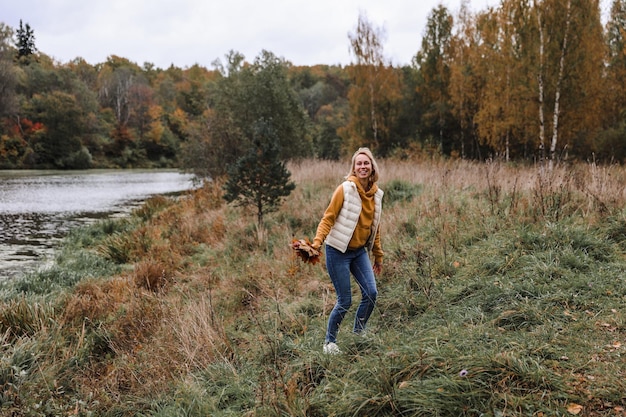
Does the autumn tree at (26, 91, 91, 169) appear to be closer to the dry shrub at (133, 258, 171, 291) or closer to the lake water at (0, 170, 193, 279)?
the lake water at (0, 170, 193, 279)

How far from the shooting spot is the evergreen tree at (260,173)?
9695 millimetres

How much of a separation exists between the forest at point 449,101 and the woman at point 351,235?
567 centimetres

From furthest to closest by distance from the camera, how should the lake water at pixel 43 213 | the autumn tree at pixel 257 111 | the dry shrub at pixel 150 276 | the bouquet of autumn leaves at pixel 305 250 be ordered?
the autumn tree at pixel 257 111 < the lake water at pixel 43 213 < the dry shrub at pixel 150 276 < the bouquet of autumn leaves at pixel 305 250

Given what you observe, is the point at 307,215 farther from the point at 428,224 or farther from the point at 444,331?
the point at 444,331

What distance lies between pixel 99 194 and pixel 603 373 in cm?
2501

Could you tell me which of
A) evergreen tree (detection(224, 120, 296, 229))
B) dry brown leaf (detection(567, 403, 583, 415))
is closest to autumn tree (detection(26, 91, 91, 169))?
evergreen tree (detection(224, 120, 296, 229))

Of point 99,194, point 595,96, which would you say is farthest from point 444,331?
point 99,194

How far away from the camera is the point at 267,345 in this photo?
4.04m

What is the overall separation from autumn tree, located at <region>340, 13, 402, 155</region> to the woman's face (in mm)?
20021


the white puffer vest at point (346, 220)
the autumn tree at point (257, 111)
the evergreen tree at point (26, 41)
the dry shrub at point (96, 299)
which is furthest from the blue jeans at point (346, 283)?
the evergreen tree at point (26, 41)

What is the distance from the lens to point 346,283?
12.2 ft

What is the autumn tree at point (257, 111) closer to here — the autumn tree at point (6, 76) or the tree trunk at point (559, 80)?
the tree trunk at point (559, 80)

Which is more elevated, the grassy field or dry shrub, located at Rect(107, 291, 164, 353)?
the grassy field

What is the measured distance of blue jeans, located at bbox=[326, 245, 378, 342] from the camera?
3.71 meters
